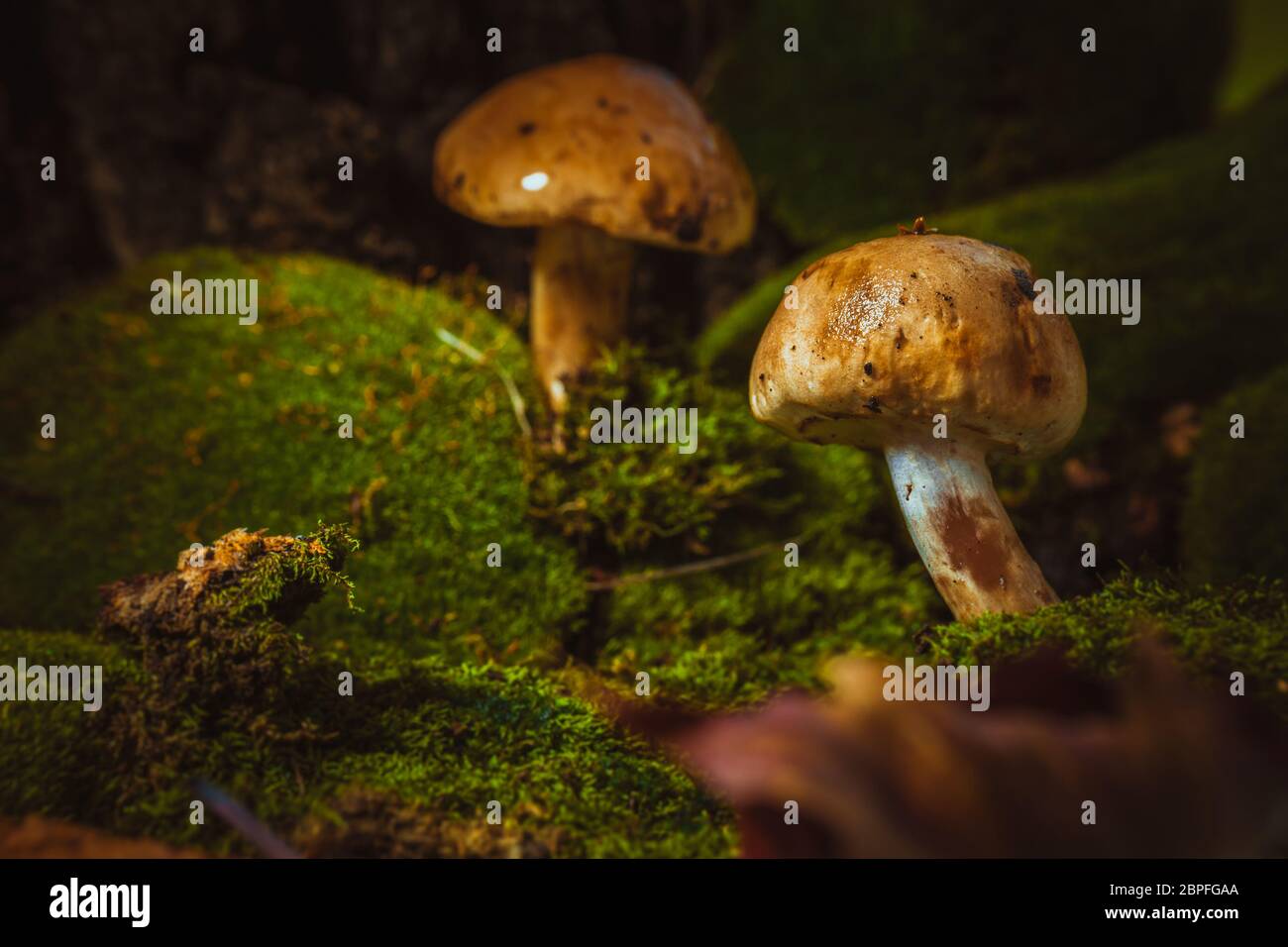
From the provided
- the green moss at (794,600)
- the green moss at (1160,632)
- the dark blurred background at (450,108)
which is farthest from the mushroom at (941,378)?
the dark blurred background at (450,108)

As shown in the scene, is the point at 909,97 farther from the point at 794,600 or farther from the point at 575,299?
the point at 794,600

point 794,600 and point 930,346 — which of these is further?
point 794,600

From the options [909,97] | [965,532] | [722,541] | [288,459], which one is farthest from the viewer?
[909,97]

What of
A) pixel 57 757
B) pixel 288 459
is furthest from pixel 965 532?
pixel 288 459

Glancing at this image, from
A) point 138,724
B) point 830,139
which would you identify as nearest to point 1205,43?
point 830,139

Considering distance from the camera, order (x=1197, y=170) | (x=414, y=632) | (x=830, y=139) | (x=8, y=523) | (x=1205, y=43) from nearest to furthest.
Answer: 1. (x=414, y=632)
2. (x=8, y=523)
3. (x=1197, y=170)
4. (x=830, y=139)
5. (x=1205, y=43)

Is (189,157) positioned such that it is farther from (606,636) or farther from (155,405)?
(606,636)
